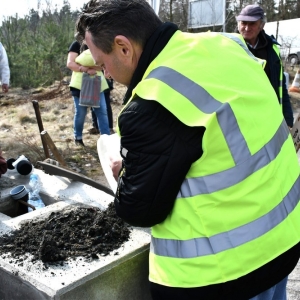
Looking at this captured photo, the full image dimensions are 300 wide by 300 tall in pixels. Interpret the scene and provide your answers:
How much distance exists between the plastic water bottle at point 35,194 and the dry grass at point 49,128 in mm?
1898

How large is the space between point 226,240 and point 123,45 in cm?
72

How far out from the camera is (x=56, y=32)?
13602mm

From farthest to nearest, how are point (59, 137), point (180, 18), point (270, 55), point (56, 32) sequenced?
point (180, 18)
point (56, 32)
point (59, 137)
point (270, 55)

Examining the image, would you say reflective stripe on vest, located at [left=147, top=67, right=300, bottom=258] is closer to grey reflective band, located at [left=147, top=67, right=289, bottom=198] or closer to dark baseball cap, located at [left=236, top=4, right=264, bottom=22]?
grey reflective band, located at [left=147, top=67, right=289, bottom=198]

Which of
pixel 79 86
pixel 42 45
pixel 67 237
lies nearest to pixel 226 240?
pixel 67 237

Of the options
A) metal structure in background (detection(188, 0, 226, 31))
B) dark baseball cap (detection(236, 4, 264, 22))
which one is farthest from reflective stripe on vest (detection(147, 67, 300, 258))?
metal structure in background (detection(188, 0, 226, 31))

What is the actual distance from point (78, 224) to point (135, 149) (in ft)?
3.76

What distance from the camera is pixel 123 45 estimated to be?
→ 1447 millimetres

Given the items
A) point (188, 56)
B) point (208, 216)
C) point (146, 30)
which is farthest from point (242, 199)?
point (146, 30)

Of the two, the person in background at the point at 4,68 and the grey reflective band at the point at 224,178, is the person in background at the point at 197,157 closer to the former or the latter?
the grey reflective band at the point at 224,178

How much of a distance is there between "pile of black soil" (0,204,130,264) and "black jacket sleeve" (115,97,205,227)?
30.7 inches

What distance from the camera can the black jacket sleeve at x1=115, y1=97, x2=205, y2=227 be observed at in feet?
4.33

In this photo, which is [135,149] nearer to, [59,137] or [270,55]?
[270,55]

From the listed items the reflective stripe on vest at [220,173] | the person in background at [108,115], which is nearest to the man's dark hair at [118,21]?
the reflective stripe on vest at [220,173]
